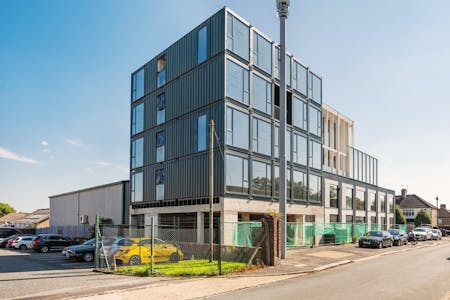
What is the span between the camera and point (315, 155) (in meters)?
38.3

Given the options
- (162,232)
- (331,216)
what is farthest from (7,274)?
(331,216)

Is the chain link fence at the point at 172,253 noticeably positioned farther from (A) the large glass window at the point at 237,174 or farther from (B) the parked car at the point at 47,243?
(B) the parked car at the point at 47,243

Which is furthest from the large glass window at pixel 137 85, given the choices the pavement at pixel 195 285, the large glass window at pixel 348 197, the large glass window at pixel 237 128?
the pavement at pixel 195 285

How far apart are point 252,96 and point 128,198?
Answer: 17.9 m

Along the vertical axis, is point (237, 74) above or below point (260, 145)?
above

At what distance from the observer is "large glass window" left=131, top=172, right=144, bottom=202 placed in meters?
37.1

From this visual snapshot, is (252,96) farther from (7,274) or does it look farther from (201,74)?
(7,274)

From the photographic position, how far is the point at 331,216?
42.5m

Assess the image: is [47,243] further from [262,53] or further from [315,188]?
[315,188]

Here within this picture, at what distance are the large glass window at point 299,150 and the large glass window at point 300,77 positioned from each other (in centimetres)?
416

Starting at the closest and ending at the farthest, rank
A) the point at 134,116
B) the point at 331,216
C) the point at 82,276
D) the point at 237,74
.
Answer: the point at 82,276
the point at 237,74
the point at 134,116
the point at 331,216

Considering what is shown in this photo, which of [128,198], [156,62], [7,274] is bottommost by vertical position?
[7,274]

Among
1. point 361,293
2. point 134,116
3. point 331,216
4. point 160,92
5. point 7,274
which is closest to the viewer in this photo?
point 361,293

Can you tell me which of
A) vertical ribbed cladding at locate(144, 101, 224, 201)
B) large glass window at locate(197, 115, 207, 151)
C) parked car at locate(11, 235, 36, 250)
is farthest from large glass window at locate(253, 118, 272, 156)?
parked car at locate(11, 235, 36, 250)
